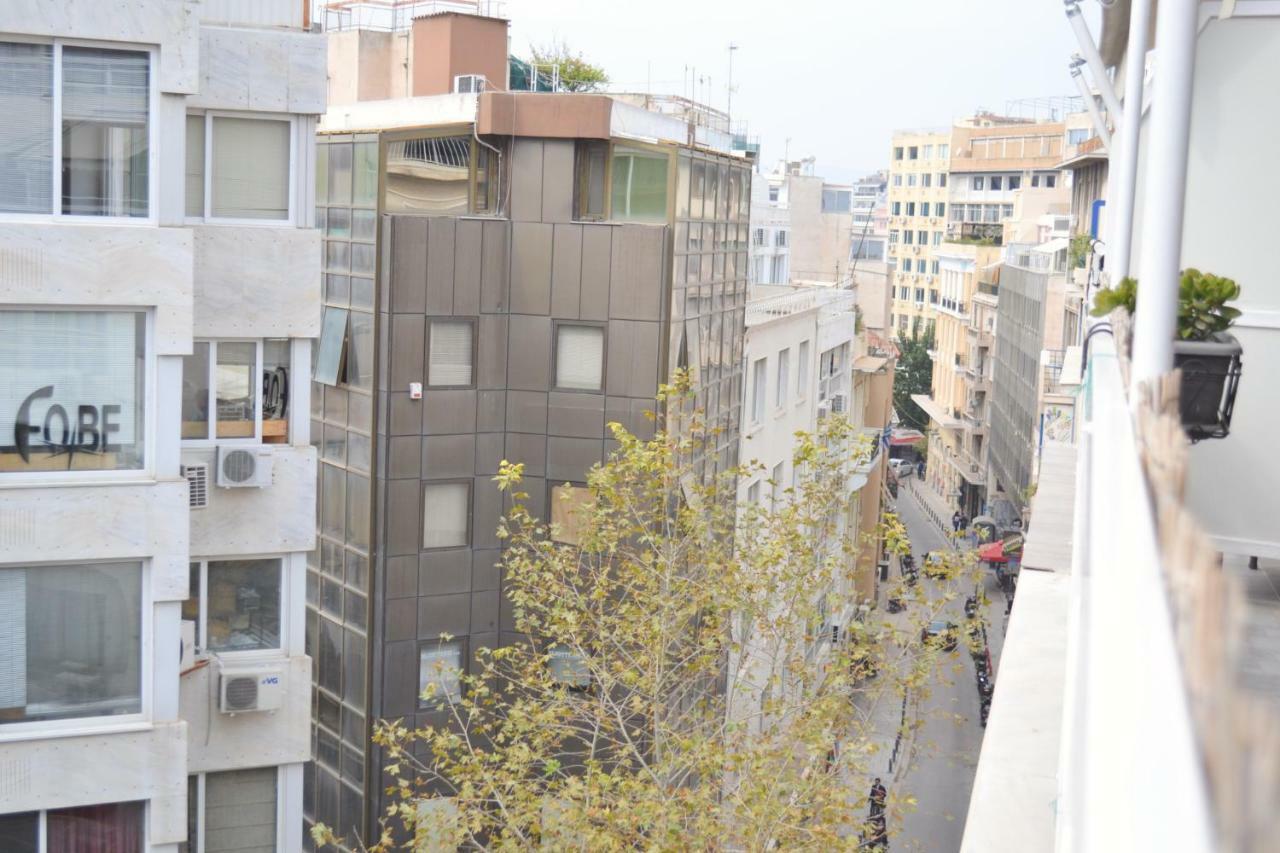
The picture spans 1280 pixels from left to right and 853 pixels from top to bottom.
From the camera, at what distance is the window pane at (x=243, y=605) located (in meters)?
13.6

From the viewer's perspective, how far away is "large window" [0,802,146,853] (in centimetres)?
1161

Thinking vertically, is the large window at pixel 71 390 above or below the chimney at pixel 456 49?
below

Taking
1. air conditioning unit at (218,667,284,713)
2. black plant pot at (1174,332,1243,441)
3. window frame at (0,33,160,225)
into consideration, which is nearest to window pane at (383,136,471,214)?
air conditioning unit at (218,667,284,713)

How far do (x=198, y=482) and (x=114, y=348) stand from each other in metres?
1.91

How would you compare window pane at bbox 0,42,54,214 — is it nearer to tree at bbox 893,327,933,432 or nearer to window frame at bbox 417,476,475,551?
window frame at bbox 417,476,475,551

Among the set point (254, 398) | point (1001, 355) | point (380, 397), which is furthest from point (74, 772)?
point (1001, 355)

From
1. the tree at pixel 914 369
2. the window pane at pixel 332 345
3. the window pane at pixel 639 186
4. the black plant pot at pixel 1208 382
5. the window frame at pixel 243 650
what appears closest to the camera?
the black plant pot at pixel 1208 382

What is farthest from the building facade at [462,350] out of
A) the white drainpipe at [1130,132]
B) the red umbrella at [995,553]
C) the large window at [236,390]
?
the red umbrella at [995,553]

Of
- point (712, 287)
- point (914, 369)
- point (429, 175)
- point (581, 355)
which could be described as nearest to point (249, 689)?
point (581, 355)

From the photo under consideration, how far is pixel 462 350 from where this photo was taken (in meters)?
20.8

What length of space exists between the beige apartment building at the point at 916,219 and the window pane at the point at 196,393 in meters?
107

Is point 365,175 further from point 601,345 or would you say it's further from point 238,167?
point 238,167

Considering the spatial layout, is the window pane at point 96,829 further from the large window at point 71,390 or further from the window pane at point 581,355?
the window pane at point 581,355

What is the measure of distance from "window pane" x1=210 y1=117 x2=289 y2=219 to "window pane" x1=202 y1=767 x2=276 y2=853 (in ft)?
16.8
